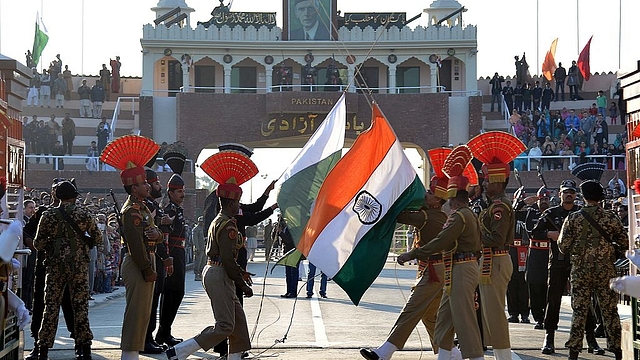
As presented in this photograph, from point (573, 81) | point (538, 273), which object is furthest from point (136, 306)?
point (573, 81)

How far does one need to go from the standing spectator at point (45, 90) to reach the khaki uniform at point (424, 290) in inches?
1751

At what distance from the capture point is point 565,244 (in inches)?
514

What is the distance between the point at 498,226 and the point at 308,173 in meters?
2.10

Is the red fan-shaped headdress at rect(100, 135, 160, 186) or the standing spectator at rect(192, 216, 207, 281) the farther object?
the standing spectator at rect(192, 216, 207, 281)

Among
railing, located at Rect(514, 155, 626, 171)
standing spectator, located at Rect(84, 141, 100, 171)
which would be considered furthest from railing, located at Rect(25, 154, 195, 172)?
railing, located at Rect(514, 155, 626, 171)

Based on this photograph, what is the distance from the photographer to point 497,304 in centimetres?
1218

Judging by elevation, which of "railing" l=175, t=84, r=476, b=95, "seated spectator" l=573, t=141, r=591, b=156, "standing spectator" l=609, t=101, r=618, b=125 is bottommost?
"seated spectator" l=573, t=141, r=591, b=156

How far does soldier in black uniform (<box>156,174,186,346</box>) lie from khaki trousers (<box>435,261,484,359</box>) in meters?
3.68

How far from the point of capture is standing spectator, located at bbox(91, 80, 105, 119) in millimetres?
55094

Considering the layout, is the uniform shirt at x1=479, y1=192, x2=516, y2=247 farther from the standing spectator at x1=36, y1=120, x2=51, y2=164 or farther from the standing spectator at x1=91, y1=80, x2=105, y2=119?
the standing spectator at x1=91, y1=80, x2=105, y2=119

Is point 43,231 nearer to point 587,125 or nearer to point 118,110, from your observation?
point 587,125

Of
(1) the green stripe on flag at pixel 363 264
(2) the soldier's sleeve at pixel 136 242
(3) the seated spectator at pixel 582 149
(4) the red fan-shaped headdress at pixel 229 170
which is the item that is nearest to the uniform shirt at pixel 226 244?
(4) the red fan-shaped headdress at pixel 229 170

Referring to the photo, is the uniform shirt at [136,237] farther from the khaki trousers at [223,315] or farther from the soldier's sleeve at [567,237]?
the soldier's sleeve at [567,237]

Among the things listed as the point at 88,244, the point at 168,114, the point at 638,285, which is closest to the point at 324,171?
the point at 88,244
